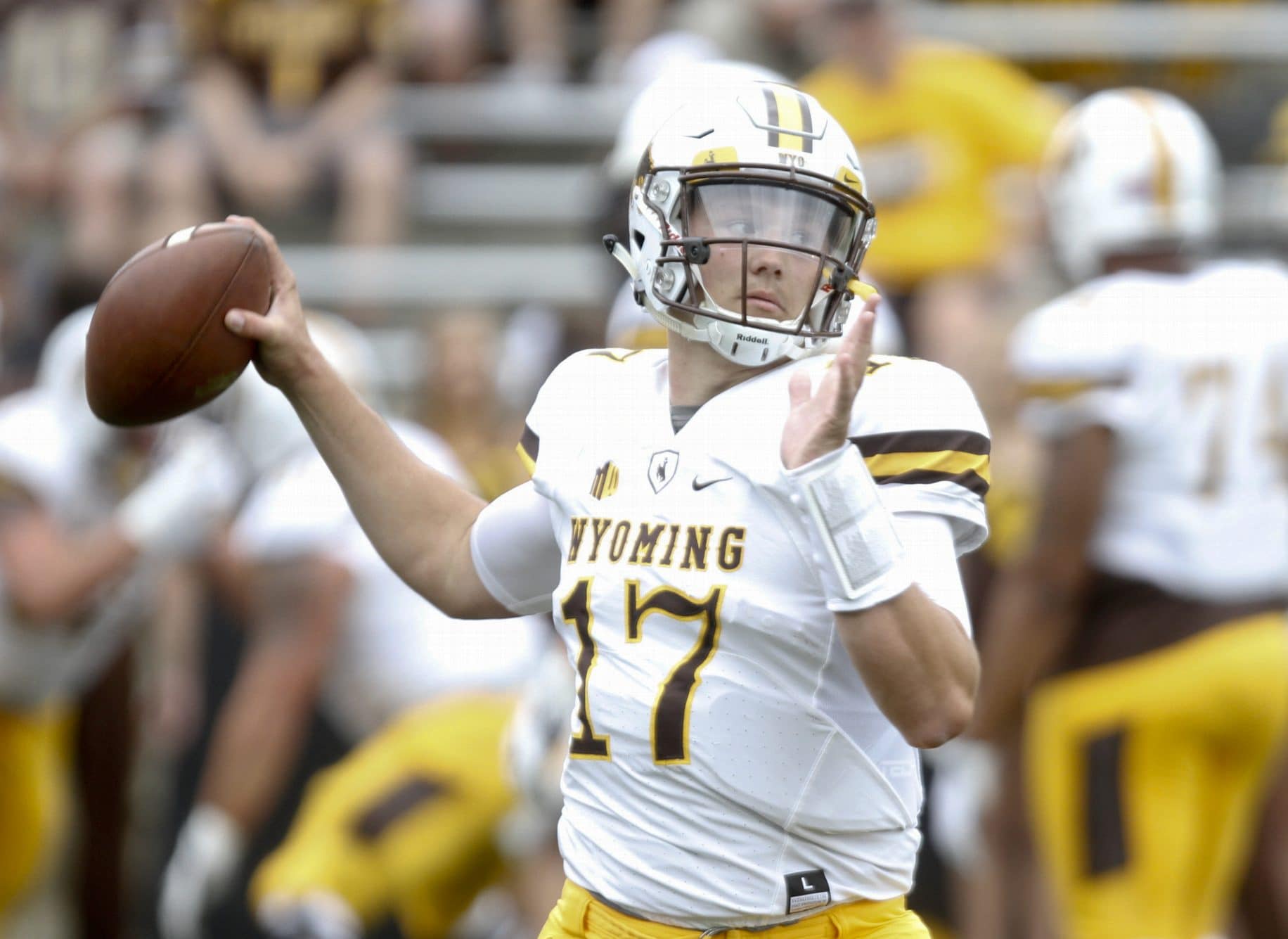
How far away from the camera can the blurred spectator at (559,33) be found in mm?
7738

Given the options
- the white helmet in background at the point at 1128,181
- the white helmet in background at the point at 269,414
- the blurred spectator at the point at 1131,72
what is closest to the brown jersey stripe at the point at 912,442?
the white helmet in background at the point at 1128,181

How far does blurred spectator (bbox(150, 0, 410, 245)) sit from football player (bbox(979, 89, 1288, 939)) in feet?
12.8

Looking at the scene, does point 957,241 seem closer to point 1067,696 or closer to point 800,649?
point 1067,696

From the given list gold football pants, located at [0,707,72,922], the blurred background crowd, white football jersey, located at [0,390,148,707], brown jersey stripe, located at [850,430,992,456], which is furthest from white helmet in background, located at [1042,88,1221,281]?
gold football pants, located at [0,707,72,922]

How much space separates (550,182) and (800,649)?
6.11 metres

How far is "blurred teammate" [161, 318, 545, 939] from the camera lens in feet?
14.4

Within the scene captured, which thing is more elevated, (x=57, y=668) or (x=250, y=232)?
(x=250, y=232)

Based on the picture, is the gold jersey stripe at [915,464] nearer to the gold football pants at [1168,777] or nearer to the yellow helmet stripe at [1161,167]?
the gold football pants at [1168,777]

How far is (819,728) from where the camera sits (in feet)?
7.08

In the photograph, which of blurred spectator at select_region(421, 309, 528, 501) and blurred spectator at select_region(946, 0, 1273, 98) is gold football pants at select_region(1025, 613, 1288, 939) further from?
blurred spectator at select_region(946, 0, 1273, 98)

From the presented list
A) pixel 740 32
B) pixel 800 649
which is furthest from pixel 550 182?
pixel 800 649

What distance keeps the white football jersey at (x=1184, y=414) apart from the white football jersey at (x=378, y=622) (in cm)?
156

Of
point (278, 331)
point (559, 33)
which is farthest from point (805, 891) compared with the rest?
point (559, 33)

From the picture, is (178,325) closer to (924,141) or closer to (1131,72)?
(924,141)
